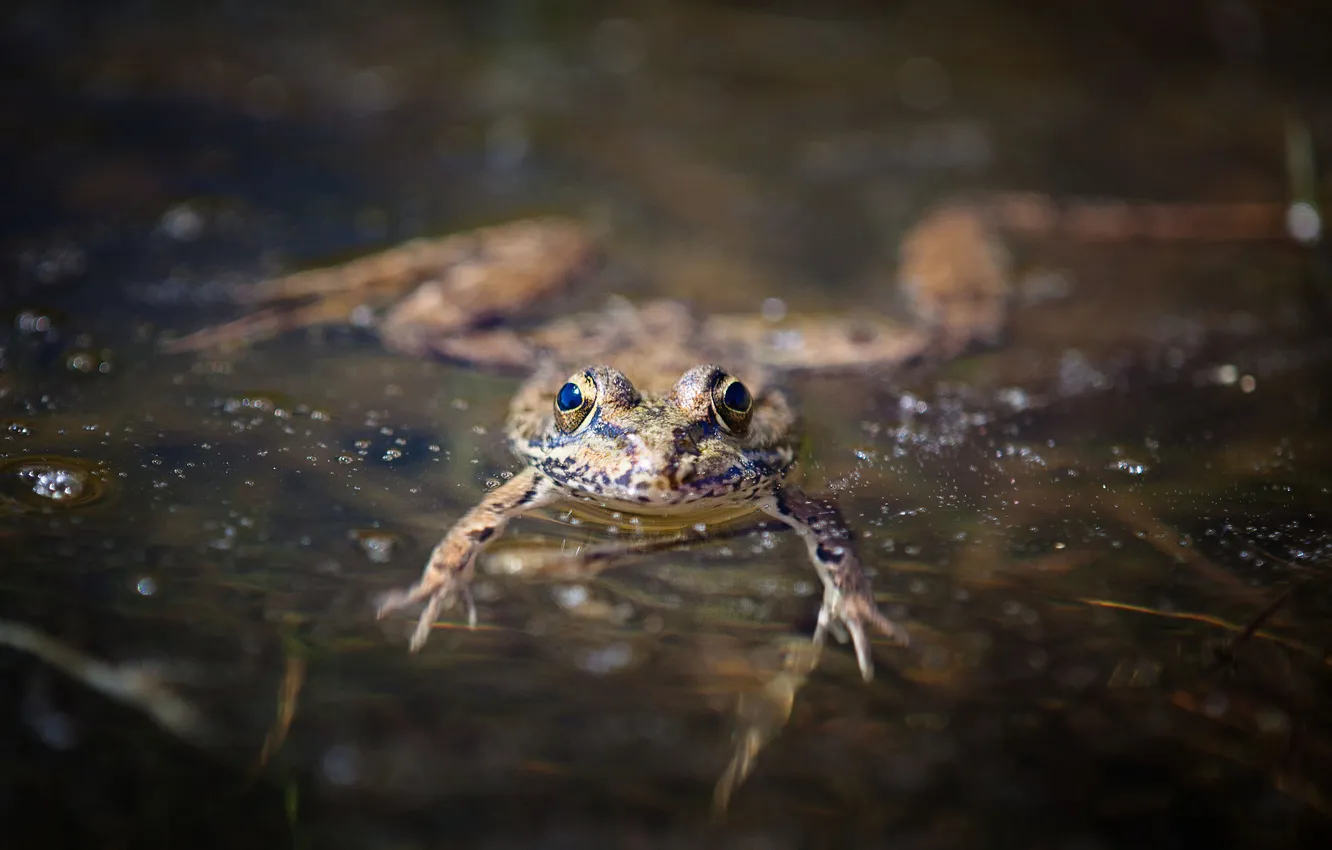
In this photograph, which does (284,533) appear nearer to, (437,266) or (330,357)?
(330,357)

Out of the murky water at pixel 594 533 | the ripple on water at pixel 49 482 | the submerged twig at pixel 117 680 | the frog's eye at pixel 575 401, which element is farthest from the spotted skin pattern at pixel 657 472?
the ripple on water at pixel 49 482

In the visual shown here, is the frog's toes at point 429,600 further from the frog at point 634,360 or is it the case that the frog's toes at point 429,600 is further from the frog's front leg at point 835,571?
the frog's front leg at point 835,571

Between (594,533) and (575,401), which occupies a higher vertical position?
(575,401)

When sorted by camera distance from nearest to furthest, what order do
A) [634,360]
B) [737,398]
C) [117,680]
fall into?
1. [117,680]
2. [737,398]
3. [634,360]

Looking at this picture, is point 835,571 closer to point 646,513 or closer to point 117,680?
point 646,513

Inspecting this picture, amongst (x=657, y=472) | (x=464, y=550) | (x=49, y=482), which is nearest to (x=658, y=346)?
(x=657, y=472)

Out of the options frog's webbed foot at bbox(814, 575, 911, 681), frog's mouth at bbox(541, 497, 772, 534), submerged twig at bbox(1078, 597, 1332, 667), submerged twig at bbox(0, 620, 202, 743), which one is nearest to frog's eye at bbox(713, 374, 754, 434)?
frog's mouth at bbox(541, 497, 772, 534)
